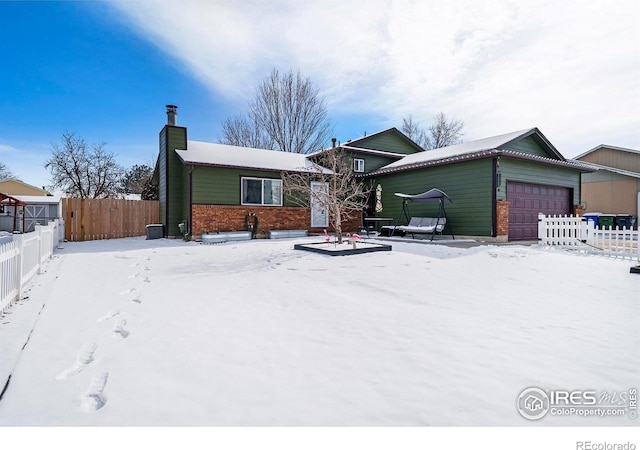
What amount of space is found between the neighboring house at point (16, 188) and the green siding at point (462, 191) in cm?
3640

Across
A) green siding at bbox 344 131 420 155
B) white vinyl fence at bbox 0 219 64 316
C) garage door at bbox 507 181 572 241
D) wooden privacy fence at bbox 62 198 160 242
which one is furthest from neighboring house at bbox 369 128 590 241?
wooden privacy fence at bbox 62 198 160 242

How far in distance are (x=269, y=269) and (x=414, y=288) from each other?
2.61 m

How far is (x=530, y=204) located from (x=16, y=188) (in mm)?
44241

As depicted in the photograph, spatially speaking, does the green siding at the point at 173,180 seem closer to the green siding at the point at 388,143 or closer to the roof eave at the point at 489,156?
the green siding at the point at 388,143

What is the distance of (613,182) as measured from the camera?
19.1 meters

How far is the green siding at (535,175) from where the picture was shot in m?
9.77

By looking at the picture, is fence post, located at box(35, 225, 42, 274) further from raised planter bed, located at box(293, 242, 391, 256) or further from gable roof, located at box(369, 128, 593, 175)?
gable roof, located at box(369, 128, 593, 175)

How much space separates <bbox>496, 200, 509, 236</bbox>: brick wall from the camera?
31.2 ft

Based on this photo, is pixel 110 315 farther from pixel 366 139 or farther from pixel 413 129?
pixel 413 129

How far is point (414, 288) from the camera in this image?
437 cm

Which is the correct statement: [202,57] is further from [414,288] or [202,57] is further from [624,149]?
[624,149]

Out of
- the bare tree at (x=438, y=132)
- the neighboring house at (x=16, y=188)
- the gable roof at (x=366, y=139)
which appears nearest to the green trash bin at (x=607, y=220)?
the gable roof at (x=366, y=139)

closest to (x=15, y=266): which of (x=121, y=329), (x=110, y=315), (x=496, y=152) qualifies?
(x=110, y=315)
